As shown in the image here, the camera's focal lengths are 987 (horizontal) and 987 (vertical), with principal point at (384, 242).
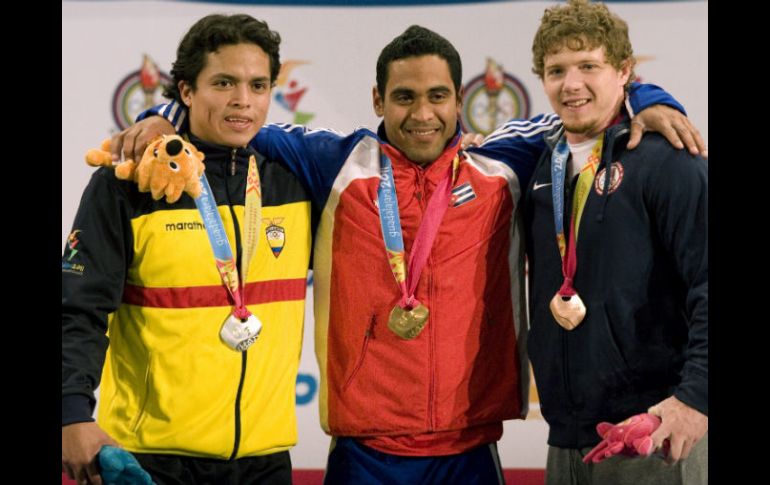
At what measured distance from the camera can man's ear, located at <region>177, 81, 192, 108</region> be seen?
2.95 metres

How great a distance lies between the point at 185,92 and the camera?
2963mm

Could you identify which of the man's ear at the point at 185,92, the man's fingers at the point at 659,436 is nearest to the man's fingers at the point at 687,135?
the man's fingers at the point at 659,436

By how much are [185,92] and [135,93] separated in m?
1.75

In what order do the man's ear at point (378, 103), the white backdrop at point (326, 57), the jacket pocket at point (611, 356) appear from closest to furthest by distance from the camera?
1. the jacket pocket at point (611, 356)
2. the man's ear at point (378, 103)
3. the white backdrop at point (326, 57)

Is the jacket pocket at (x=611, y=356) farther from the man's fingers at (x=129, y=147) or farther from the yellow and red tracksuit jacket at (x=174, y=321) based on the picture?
the man's fingers at (x=129, y=147)

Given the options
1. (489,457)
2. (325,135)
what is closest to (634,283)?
(489,457)

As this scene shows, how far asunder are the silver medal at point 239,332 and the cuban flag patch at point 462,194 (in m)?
0.71

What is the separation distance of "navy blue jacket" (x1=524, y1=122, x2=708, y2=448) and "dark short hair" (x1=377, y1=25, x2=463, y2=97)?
0.53 m

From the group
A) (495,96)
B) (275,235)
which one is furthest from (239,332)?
(495,96)

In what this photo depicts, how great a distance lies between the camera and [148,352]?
109 inches

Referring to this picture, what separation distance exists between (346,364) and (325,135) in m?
0.73

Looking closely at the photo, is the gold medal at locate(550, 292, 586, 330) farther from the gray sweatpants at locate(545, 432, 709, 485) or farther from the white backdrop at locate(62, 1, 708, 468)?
the white backdrop at locate(62, 1, 708, 468)

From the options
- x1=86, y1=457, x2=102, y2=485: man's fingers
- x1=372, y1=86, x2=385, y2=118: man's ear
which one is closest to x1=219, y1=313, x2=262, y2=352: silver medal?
x1=86, y1=457, x2=102, y2=485: man's fingers

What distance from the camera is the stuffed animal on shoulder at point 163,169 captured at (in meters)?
2.70
